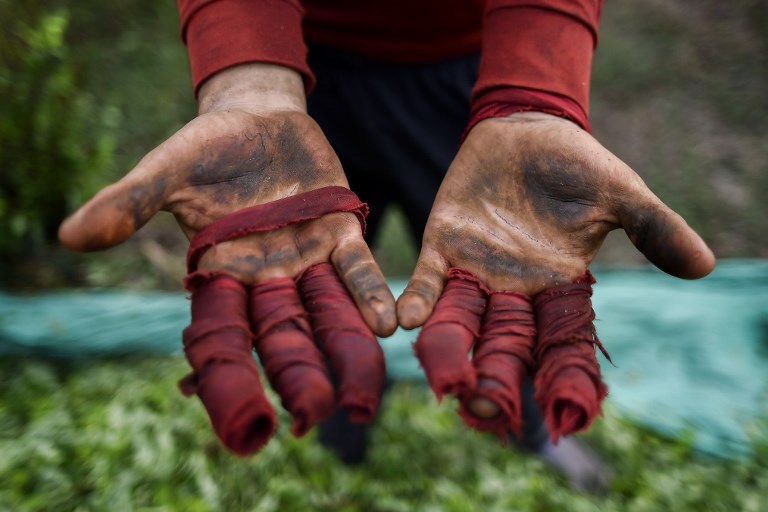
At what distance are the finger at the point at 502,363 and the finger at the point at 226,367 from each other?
0.35 metres

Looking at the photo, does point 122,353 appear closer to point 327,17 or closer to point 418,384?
point 418,384

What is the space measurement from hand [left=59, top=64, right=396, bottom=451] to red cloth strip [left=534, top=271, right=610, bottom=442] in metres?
0.29

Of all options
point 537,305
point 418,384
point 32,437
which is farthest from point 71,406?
point 537,305

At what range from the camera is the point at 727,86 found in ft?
13.3

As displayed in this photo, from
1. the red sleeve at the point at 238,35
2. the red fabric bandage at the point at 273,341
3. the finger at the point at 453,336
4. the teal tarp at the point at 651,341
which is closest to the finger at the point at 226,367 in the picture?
the red fabric bandage at the point at 273,341

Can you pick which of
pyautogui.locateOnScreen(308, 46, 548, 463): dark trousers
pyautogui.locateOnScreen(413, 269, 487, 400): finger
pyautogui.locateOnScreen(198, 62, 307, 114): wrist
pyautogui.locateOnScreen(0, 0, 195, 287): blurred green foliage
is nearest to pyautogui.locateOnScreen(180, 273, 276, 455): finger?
pyautogui.locateOnScreen(413, 269, 487, 400): finger

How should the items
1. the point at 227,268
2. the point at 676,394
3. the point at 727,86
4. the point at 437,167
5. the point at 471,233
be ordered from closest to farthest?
1. the point at 227,268
2. the point at 471,233
3. the point at 437,167
4. the point at 676,394
5. the point at 727,86

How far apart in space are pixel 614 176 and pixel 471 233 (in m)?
0.31

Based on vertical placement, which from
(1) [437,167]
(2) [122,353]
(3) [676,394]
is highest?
(1) [437,167]

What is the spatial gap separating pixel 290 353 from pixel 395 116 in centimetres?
101

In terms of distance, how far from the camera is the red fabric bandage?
1013 mm

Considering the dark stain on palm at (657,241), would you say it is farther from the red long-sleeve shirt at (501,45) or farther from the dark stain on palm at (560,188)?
the red long-sleeve shirt at (501,45)

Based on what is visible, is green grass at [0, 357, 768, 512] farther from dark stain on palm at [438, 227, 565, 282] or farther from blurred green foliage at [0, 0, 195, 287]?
dark stain on palm at [438, 227, 565, 282]

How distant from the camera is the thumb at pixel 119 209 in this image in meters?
1.05
